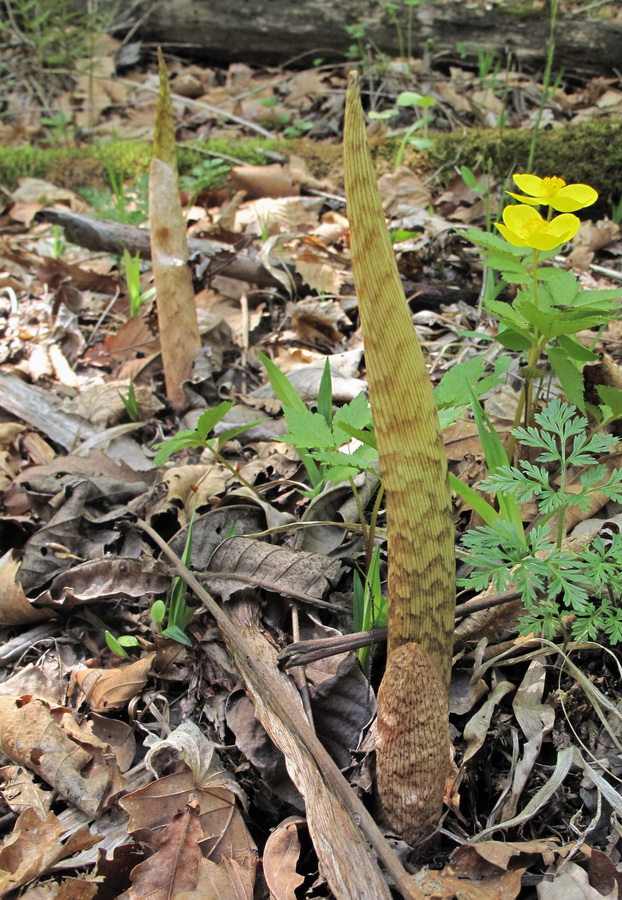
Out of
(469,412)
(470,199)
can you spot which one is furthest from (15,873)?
(470,199)

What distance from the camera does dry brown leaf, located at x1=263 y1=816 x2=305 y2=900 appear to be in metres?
1.19

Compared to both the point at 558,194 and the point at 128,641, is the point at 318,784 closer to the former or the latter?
the point at 128,641

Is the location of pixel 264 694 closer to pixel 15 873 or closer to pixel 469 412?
pixel 15 873

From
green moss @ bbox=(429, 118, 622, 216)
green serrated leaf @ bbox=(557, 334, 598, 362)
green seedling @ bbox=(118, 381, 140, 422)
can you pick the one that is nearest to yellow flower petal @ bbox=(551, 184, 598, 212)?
green serrated leaf @ bbox=(557, 334, 598, 362)

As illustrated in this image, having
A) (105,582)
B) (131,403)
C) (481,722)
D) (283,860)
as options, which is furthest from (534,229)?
→ (131,403)

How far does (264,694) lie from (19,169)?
4.35 metres

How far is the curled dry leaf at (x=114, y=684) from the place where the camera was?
Answer: 5.42 ft

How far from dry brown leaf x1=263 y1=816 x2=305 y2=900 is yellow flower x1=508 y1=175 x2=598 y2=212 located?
127 centimetres

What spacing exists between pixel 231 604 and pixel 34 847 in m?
0.62

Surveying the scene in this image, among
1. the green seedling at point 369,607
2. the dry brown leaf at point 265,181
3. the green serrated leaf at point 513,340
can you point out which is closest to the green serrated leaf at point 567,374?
the green serrated leaf at point 513,340

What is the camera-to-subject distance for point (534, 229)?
52.6 inches

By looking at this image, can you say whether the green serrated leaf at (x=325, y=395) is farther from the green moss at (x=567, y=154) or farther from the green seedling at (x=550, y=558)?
the green moss at (x=567, y=154)

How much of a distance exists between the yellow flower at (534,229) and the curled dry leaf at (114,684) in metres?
1.27

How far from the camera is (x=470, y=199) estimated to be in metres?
3.64
